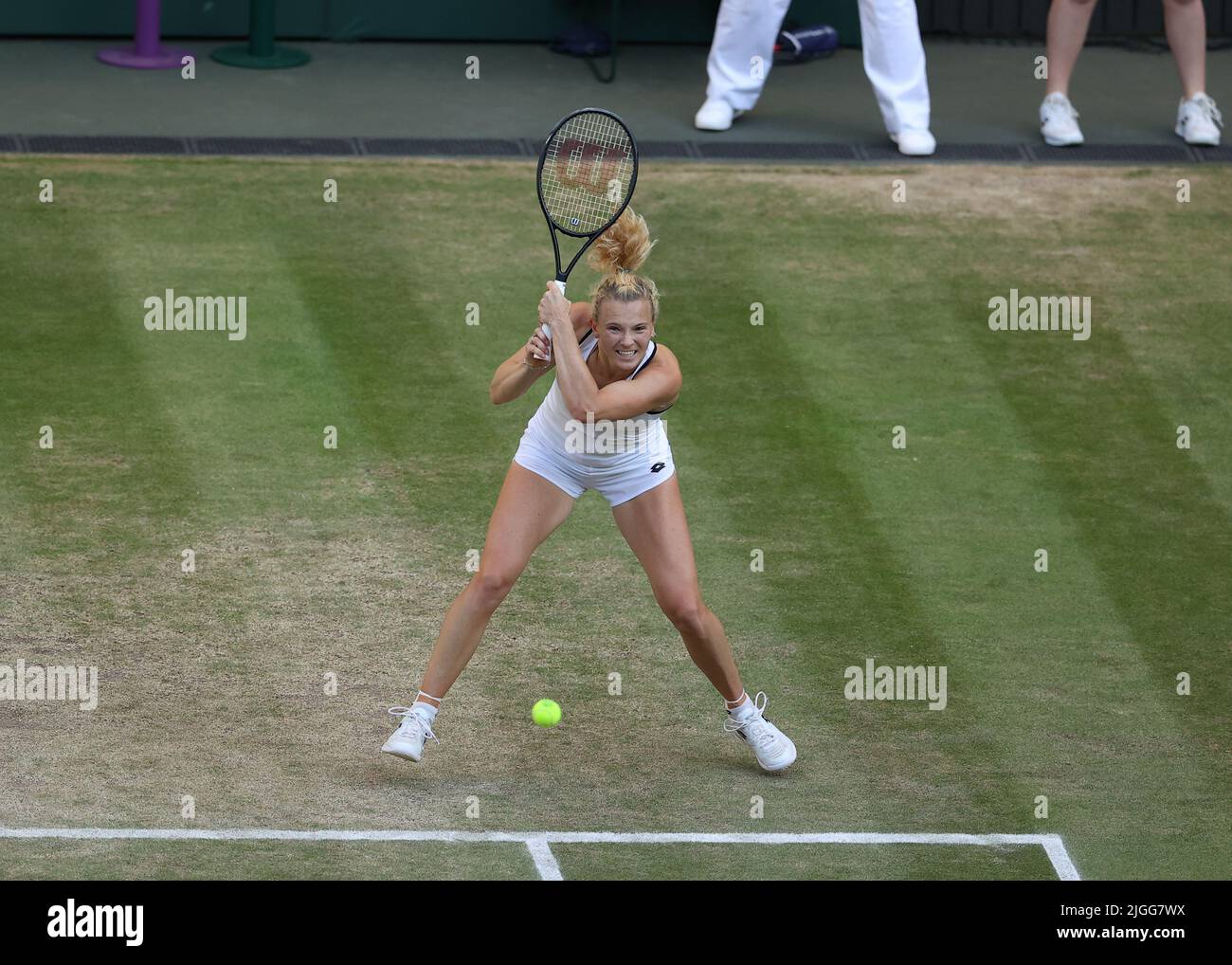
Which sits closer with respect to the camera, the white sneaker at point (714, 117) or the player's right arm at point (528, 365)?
the player's right arm at point (528, 365)

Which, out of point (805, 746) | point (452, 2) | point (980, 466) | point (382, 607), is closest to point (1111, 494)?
point (980, 466)

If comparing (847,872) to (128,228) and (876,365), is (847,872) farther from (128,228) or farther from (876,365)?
(128,228)

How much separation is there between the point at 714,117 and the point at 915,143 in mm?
1369

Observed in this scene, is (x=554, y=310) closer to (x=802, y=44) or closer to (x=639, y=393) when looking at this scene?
(x=639, y=393)

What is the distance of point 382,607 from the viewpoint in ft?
30.2

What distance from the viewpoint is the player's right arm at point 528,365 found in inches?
304

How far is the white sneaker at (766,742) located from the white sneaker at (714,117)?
24.2ft

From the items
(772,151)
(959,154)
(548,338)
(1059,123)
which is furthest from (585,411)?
(1059,123)

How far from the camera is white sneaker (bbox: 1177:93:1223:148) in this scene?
14719mm

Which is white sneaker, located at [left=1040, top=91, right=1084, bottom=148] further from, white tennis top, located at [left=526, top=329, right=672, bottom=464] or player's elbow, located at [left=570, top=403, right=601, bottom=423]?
player's elbow, located at [left=570, top=403, right=601, bottom=423]

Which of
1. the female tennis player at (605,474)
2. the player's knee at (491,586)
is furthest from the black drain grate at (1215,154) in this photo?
the player's knee at (491,586)

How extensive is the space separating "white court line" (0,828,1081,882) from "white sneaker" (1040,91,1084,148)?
7955 mm

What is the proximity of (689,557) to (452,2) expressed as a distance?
370 inches

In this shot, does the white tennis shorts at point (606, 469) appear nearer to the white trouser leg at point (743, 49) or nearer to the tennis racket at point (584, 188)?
the tennis racket at point (584, 188)
